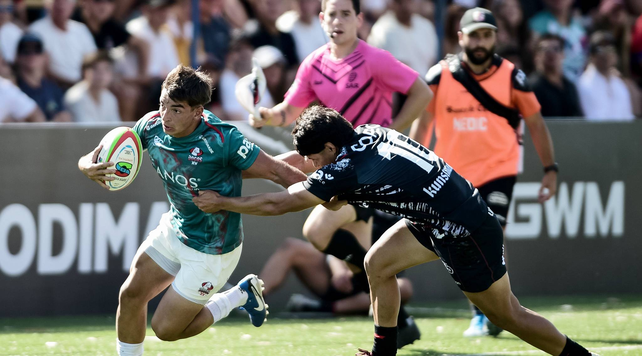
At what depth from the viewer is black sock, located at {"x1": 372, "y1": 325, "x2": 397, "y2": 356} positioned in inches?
200

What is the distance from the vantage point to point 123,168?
15.9 ft

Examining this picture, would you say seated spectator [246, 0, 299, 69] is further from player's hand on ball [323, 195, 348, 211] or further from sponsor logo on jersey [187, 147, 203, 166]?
player's hand on ball [323, 195, 348, 211]

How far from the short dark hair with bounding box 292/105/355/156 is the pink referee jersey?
1386mm

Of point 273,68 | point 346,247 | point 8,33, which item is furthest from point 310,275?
point 8,33

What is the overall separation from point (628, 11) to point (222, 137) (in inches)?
360

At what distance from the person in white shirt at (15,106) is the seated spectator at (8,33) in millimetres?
472

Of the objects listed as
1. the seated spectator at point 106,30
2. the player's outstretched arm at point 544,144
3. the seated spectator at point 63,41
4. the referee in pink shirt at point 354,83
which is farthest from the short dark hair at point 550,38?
the seated spectator at point 63,41

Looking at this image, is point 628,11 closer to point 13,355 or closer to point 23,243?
point 23,243

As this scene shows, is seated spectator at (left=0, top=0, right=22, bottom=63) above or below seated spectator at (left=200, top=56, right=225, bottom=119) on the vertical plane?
above

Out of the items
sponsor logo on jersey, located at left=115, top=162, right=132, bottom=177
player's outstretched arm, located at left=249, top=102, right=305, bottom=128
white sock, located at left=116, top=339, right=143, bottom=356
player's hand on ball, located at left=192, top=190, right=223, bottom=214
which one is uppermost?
player's outstretched arm, located at left=249, top=102, right=305, bottom=128

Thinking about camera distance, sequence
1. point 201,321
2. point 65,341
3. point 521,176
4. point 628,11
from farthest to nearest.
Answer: point 628,11, point 521,176, point 65,341, point 201,321

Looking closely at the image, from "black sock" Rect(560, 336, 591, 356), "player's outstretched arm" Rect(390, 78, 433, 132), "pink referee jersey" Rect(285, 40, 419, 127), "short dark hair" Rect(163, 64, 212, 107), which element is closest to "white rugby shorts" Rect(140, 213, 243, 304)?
"short dark hair" Rect(163, 64, 212, 107)

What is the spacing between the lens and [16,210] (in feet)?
23.8

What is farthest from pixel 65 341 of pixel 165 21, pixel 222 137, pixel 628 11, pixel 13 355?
pixel 628 11
